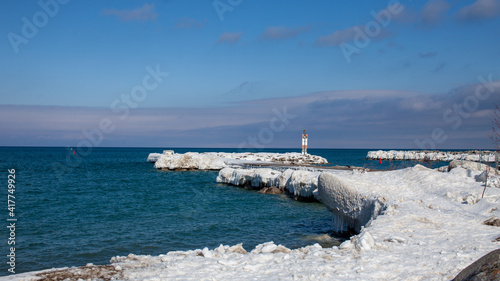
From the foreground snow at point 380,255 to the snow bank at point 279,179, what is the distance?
11.2 metres

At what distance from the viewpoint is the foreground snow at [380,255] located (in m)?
5.75

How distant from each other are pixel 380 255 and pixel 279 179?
20.4 meters

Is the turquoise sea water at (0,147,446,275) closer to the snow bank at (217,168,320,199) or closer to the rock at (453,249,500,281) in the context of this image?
the snow bank at (217,168,320,199)

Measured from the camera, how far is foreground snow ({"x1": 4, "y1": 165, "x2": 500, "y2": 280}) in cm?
575

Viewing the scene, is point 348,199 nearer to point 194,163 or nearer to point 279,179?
point 279,179

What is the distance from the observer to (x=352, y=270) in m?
5.86

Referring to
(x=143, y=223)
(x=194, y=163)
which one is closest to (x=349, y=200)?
(x=143, y=223)

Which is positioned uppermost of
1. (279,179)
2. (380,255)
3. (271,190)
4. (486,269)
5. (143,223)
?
(486,269)

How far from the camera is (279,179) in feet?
88.5

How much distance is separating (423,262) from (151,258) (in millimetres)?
4881

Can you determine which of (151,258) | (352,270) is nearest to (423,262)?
(352,270)

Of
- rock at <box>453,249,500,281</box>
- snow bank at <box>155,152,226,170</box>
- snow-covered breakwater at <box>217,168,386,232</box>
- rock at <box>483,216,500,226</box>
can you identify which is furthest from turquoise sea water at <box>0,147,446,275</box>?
snow bank at <box>155,152,226,170</box>

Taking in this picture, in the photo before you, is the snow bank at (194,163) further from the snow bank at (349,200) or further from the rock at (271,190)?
the snow bank at (349,200)

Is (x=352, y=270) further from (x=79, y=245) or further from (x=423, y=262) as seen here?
(x=79, y=245)
